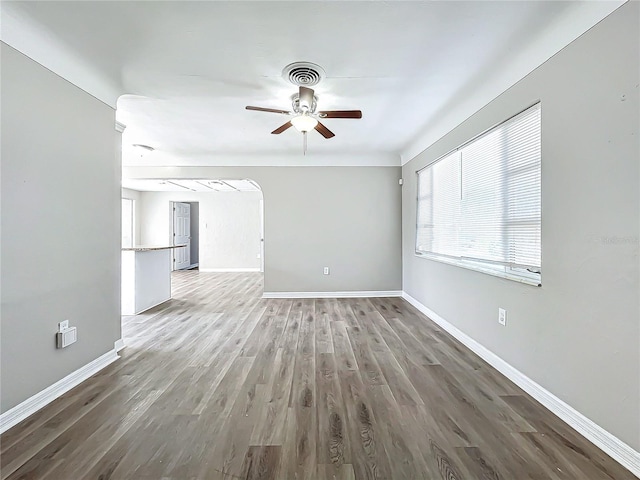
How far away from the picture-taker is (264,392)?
2146mm

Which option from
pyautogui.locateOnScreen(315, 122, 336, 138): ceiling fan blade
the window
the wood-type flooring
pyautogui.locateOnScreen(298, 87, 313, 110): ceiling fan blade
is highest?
pyautogui.locateOnScreen(298, 87, 313, 110): ceiling fan blade

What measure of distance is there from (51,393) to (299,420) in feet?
5.63

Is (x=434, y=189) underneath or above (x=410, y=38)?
underneath

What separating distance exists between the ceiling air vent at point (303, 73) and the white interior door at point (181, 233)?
7806 millimetres

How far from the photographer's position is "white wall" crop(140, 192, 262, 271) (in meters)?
8.98

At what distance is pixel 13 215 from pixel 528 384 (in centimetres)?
353

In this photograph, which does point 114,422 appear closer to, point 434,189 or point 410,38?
point 410,38

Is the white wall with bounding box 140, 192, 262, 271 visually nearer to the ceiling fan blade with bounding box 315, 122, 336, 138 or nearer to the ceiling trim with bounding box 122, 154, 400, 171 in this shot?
the ceiling trim with bounding box 122, 154, 400, 171

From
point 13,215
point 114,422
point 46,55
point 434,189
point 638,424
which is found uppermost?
point 46,55

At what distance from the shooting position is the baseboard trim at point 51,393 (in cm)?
177

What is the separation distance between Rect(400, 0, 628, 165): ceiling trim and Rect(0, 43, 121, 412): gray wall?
10.8 ft

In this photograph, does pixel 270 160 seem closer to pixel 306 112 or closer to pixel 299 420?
pixel 306 112

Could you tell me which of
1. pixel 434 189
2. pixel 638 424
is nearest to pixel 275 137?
pixel 434 189

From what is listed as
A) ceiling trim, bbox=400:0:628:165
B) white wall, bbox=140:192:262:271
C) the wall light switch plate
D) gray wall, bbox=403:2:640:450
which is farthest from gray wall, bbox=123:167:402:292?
white wall, bbox=140:192:262:271
